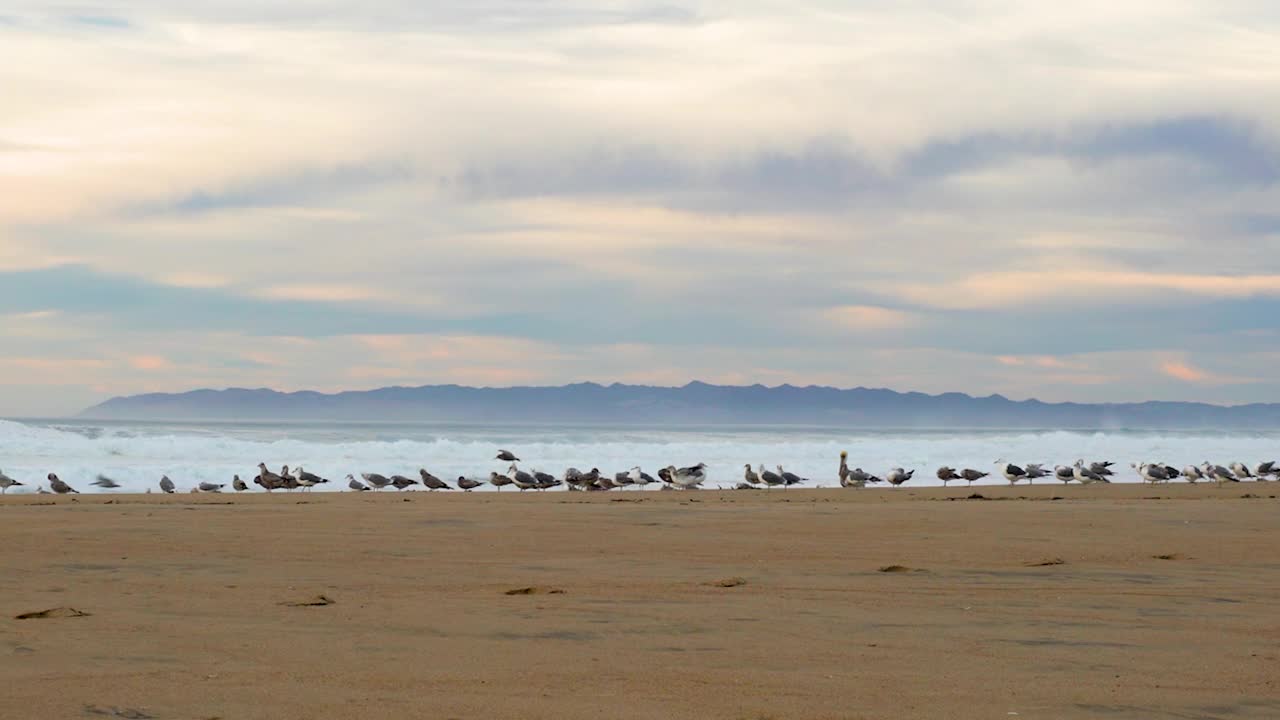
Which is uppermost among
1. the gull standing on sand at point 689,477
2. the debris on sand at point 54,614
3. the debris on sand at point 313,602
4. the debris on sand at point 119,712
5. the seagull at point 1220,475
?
the seagull at point 1220,475

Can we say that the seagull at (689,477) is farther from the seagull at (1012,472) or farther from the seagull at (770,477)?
the seagull at (1012,472)

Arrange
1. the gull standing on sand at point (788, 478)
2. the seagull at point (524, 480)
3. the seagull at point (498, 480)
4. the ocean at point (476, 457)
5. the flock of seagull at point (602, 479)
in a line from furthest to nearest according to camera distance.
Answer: the ocean at point (476, 457), the gull standing on sand at point (788, 478), the seagull at point (498, 480), the seagull at point (524, 480), the flock of seagull at point (602, 479)

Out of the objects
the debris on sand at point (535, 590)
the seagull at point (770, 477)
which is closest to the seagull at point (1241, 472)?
the seagull at point (770, 477)

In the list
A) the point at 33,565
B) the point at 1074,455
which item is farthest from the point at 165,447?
the point at 33,565

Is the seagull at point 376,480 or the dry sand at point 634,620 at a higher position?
the seagull at point 376,480

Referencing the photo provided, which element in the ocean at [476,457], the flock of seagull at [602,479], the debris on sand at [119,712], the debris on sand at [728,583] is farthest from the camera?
the ocean at [476,457]

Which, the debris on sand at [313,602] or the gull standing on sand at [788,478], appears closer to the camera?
the debris on sand at [313,602]

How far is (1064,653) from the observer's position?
19.8 feet

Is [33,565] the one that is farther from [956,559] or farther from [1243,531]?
[1243,531]

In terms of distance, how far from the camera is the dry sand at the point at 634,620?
5.07 m

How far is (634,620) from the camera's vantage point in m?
6.93

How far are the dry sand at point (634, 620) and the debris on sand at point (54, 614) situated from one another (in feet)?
0.10

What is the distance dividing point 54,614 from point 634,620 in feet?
9.31

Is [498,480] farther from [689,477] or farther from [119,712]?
[119,712]
